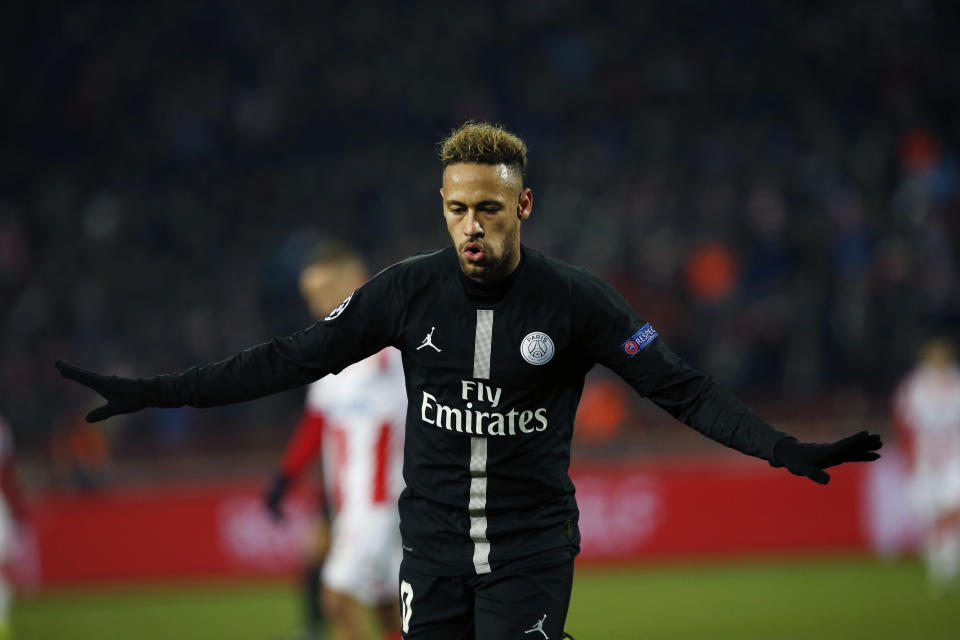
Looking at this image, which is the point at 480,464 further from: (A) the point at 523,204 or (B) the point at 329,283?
(B) the point at 329,283

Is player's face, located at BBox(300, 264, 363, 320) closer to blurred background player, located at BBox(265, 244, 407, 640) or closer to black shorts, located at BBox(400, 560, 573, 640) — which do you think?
blurred background player, located at BBox(265, 244, 407, 640)

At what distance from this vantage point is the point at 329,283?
6.80m

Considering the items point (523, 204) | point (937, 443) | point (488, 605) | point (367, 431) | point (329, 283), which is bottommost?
point (488, 605)

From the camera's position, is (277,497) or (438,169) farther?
(438,169)

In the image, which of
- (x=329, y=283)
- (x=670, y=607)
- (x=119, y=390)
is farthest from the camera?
(x=670, y=607)

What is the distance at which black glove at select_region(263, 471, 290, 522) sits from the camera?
23.8 feet

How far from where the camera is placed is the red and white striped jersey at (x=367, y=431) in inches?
257

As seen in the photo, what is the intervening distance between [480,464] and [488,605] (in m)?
0.42

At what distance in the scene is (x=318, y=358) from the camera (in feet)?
13.1

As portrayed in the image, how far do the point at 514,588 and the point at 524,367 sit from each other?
66 centimetres

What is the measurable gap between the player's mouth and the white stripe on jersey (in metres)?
0.20

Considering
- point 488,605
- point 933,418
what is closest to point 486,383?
point 488,605

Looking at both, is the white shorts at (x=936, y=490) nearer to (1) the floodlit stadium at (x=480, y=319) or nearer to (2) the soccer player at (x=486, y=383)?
(1) the floodlit stadium at (x=480, y=319)

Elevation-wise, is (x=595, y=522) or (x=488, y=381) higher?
(x=595, y=522)
